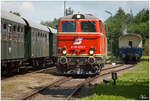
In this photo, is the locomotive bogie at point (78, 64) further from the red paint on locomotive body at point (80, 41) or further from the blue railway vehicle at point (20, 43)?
the blue railway vehicle at point (20, 43)

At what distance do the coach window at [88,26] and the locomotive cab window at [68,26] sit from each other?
516 mm

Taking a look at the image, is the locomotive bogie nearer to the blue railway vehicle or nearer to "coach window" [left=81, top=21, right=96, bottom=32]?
"coach window" [left=81, top=21, right=96, bottom=32]

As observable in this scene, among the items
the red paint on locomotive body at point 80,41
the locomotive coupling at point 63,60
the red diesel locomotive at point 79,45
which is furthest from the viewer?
the red paint on locomotive body at point 80,41

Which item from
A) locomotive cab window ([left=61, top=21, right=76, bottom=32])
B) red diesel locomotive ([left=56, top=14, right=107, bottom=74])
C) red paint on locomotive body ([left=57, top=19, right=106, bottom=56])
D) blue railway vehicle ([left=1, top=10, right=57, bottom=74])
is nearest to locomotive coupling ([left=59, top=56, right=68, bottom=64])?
red diesel locomotive ([left=56, top=14, right=107, bottom=74])

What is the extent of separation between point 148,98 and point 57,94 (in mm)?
3320

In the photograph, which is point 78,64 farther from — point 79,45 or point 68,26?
point 68,26

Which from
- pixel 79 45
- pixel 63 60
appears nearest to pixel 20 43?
→ pixel 63 60

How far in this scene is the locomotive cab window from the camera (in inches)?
658

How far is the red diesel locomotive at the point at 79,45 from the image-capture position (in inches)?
645

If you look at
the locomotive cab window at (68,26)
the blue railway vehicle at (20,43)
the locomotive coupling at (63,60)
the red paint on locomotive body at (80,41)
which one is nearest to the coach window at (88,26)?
the red paint on locomotive body at (80,41)

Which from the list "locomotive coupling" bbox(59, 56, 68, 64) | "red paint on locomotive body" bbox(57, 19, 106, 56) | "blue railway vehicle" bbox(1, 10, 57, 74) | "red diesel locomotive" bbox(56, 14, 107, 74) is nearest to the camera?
"blue railway vehicle" bbox(1, 10, 57, 74)

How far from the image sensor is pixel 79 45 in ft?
54.5

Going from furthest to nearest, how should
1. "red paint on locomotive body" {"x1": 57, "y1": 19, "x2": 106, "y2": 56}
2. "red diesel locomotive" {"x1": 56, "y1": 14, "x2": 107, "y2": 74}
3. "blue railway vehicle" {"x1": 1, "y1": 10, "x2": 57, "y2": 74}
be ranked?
1. "red paint on locomotive body" {"x1": 57, "y1": 19, "x2": 106, "y2": 56}
2. "red diesel locomotive" {"x1": 56, "y1": 14, "x2": 107, "y2": 74}
3. "blue railway vehicle" {"x1": 1, "y1": 10, "x2": 57, "y2": 74}

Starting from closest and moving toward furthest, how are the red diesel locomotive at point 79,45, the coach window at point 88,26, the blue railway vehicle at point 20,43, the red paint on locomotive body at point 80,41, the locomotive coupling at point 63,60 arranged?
1. the blue railway vehicle at point 20,43
2. the locomotive coupling at point 63,60
3. the red diesel locomotive at point 79,45
4. the red paint on locomotive body at point 80,41
5. the coach window at point 88,26
